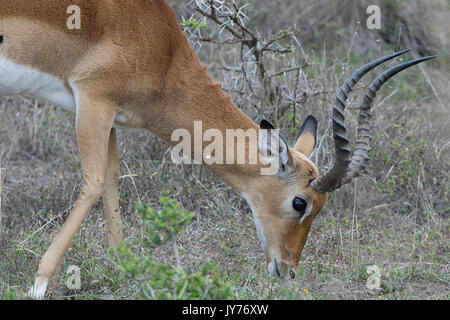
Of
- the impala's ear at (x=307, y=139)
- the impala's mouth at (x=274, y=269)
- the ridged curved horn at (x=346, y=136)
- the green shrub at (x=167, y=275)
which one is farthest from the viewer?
the impala's ear at (x=307, y=139)

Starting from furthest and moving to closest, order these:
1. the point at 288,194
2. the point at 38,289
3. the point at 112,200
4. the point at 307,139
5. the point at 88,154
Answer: the point at 112,200, the point at 307,139, the point at 288,194, the point at 88,154, the point at 38,289

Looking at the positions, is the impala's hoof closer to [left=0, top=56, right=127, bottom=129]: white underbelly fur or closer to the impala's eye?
[left=0, top=56, right=127, bottom=129]: white underbelly fur

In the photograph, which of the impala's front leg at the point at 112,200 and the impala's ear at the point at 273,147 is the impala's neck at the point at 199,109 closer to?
the impala's ear at the point at 273,147

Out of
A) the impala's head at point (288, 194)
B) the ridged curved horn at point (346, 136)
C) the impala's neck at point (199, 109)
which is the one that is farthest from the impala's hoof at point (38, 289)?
the ridged curved horn at point (346, 136)

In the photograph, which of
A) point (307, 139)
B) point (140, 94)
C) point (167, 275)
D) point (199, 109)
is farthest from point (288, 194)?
point (167, 275)

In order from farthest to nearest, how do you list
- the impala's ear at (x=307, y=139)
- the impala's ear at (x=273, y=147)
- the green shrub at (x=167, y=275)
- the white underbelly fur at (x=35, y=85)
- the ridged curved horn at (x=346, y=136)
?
the impala's ear at (x=307, y=139)
the white underbelly fur at (x=35, y=85)
the impala's ear at (x=273, y=147)
the ridged curved horn at (x=346, y=136)
the green shrub at (x=167, y=275)

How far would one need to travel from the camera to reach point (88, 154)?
470cm

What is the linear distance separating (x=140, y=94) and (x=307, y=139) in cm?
133

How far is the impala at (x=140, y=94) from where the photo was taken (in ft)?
15.3

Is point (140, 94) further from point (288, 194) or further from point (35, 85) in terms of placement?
point (288, 194)

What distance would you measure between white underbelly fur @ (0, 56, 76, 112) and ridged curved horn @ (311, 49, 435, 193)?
1823 mm

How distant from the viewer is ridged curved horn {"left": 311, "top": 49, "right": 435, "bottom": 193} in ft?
14.9

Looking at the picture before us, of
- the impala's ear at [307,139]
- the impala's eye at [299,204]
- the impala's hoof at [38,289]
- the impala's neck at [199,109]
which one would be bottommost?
the impala's hoof at [38,289]
